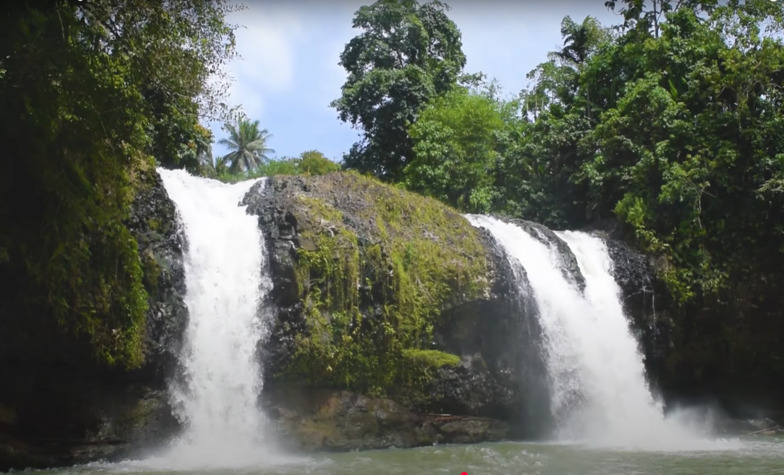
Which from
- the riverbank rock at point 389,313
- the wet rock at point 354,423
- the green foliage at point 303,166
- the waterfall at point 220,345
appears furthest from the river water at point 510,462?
the green foliage at point 303,166

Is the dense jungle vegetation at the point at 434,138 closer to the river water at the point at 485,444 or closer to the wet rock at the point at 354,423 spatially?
the river water at the point at 485,444

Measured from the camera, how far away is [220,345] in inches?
413

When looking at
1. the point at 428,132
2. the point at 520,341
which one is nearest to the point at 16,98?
the point at 520,341

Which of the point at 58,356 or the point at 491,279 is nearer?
the point at 58,356

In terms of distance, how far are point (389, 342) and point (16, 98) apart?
6.64 m

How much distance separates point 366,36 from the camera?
1059 inches

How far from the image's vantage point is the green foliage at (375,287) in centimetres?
1127

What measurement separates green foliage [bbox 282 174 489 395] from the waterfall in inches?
31.2

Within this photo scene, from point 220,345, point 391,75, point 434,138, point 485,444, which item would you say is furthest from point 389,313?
point 391,75

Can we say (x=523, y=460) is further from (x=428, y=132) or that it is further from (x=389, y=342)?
(x=428, y=132)

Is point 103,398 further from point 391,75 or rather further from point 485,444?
point 391,75

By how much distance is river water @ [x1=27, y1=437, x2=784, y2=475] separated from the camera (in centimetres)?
885

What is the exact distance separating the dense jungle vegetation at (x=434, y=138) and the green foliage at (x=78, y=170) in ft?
0.09

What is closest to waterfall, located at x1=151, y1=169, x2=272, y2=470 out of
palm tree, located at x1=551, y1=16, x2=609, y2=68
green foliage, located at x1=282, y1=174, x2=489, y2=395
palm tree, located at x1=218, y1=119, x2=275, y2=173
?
green foliage, located at x1=282, y1=174, x2=489, y2=395
